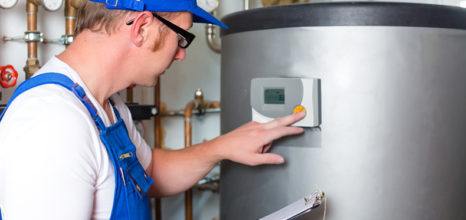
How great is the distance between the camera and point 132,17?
2.68ft

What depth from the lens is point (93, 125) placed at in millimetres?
788

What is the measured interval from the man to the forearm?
15 centimetres

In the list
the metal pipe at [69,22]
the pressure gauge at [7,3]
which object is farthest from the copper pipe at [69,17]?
the pressure gauge at [7,3]

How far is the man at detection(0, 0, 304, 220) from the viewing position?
69 centimetres

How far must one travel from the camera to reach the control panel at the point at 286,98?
0.99 metres

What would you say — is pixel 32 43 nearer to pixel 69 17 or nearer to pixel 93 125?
pixel 69 17

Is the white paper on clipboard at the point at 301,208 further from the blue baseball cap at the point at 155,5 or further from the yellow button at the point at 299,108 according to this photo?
the blue baseball cap at the point at 155,5

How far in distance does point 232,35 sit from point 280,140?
0.26m

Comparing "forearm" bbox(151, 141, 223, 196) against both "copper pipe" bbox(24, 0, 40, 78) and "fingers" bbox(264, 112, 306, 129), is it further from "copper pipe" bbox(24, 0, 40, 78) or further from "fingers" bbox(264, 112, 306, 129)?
"copper pipe" bbox(24, 0, 40, 78)

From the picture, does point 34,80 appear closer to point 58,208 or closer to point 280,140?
point 58,208

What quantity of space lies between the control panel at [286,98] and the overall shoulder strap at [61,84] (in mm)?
343

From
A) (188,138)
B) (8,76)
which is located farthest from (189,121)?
(8,76)

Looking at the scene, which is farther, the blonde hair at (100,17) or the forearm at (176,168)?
the forearm at (176,168)

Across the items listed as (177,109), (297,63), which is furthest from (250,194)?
(177,109)
